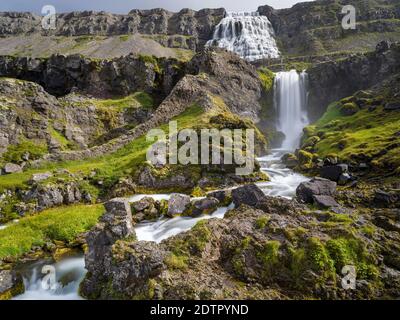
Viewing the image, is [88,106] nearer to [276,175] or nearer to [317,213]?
[276,175]

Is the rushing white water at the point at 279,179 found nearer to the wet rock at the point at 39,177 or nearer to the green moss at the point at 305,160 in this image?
the green moss at the point at 305,160

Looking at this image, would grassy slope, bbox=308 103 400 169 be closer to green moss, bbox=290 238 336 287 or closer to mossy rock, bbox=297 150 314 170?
mossy rock, bbox=297 150 314 170

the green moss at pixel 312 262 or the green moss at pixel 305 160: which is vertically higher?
the green moss at pixel 305 160

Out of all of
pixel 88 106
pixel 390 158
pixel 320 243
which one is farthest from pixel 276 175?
pixel 88 106

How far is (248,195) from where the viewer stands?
25.2 metres

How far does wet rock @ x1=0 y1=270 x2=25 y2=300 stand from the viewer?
59.2 feet

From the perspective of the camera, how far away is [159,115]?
56.7 m

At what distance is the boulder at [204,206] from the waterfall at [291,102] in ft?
175

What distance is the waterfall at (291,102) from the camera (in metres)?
81.9

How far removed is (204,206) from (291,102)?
65.5m

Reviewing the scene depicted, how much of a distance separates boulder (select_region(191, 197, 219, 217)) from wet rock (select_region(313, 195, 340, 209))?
8.31 m

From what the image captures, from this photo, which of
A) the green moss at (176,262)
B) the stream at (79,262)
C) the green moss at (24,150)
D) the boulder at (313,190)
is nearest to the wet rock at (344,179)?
the stream at (79,262)

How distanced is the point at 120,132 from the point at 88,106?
9721 mm

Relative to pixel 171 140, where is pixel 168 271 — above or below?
below
